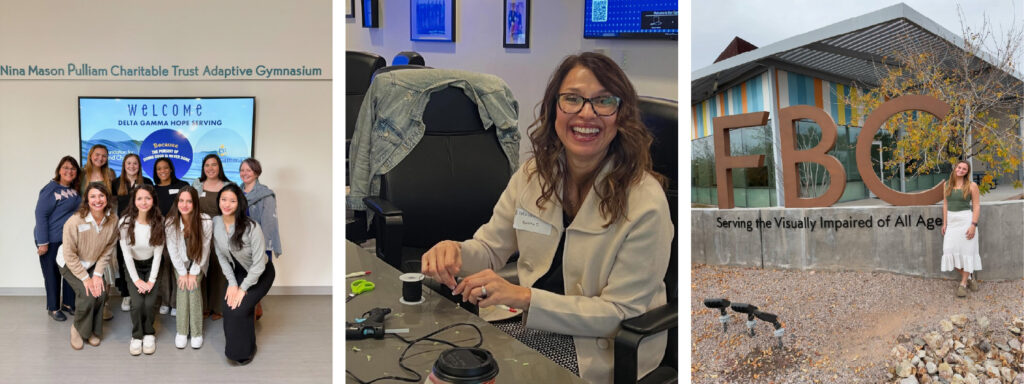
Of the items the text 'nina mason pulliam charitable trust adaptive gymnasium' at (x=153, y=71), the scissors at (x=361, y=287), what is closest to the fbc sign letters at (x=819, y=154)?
the scissors at (x=361, y=287)

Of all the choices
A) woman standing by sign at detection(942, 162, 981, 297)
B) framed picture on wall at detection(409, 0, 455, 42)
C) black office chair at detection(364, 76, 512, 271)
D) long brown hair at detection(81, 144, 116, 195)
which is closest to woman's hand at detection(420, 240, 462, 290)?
black office chair at detection(364, 76, 512, 271)

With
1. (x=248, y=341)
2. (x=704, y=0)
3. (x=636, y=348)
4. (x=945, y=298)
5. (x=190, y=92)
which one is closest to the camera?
(x=636, y=348)

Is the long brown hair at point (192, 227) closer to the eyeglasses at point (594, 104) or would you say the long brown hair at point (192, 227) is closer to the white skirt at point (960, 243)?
the eyeglasses at point (594, 104)

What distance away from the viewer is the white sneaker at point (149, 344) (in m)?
4.12

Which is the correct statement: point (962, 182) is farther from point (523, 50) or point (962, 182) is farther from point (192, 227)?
point (192, 227)

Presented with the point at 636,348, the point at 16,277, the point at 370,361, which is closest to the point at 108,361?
the point at 16,277

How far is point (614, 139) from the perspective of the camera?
84.7 inches

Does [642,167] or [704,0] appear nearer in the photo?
[642,167]

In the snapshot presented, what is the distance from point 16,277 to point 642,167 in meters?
5.83

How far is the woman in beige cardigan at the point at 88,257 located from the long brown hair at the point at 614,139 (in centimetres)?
355

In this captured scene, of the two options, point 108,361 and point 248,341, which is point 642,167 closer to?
point 248,341

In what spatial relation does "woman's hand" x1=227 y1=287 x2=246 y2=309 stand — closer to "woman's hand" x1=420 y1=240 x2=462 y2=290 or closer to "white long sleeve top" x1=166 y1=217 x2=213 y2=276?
"white long sleeve top" x1=166 y1=217 x2=213 y2=276

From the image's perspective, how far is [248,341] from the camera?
3971 mm

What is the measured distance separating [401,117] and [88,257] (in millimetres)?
3254
